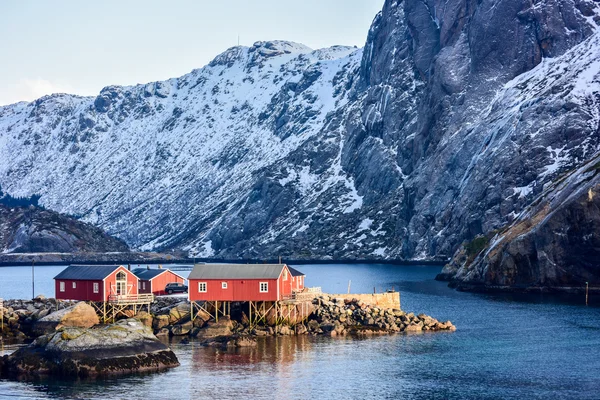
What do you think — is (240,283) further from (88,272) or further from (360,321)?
(88,272)

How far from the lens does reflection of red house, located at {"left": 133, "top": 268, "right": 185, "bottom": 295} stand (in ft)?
371

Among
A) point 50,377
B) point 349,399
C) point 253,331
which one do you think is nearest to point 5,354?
point 50,377

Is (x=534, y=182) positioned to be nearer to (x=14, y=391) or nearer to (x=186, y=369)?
(x=186, y=369)

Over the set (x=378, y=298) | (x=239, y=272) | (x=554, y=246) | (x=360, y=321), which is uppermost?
(x=554, y=246)

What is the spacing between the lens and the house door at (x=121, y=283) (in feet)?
324

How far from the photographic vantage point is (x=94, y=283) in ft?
321

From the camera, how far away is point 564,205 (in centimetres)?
13300

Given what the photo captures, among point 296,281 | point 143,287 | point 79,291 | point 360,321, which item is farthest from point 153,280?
point 360,321

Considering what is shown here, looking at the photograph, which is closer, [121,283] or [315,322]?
[315,322]

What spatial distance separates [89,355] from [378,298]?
40.0m

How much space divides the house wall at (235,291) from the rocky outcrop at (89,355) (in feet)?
56.2

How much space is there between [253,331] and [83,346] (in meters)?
22.0

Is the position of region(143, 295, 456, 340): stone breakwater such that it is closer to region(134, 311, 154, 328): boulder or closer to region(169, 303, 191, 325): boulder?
region(169, 303, 191, 325): boulder

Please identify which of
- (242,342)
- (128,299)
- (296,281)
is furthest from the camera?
(128,299)
